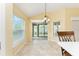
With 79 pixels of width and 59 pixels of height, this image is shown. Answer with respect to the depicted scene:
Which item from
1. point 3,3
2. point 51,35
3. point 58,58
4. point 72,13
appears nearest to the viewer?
point 58,58

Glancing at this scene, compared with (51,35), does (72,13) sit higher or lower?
higher

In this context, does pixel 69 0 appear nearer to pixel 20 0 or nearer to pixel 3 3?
pixel 20 0

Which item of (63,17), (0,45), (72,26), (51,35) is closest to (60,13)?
(63,17)

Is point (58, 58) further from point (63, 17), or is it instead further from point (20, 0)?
point (63, 17)

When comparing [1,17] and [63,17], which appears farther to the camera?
[63,17]

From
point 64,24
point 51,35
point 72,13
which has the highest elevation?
point 72,13

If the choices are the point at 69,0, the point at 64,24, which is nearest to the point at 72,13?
the point at 64,24

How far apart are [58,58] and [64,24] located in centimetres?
541

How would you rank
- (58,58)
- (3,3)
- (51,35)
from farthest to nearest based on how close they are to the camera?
(51,35) → (3,3) → (58,58)

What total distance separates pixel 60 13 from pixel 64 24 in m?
0.54

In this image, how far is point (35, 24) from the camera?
26.9 ft

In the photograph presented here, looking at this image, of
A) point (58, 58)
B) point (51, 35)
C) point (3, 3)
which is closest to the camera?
point (58, 58)

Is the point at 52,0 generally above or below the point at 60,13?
below

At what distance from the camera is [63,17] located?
235 inches
